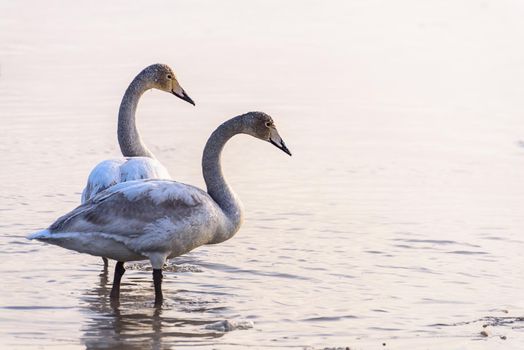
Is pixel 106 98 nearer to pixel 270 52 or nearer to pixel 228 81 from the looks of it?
pixel 228 81

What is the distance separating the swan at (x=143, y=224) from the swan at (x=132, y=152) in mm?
667

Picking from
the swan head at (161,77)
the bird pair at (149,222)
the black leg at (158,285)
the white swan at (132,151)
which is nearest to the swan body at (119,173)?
the white swan at (132,151)

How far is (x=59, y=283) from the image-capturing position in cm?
934

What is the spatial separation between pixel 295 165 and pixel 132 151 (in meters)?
2.59

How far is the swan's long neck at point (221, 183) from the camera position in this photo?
902 cm

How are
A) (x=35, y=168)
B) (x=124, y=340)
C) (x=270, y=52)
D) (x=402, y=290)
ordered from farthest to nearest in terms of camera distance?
1. (x=270, y=52)
2. (x=35, y=168)
3. (x=402, y=290)
4. (x=124, y=340)

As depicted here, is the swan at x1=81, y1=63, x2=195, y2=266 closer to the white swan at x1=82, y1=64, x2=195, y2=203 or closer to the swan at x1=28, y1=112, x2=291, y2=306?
the white swan at x1=82, y1=64, x2=195, y2=203

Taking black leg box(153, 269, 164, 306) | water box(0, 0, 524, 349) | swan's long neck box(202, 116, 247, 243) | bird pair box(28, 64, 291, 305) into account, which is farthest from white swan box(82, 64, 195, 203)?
black leg box(153, 269, 164, 306)

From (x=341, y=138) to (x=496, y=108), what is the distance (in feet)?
7.95

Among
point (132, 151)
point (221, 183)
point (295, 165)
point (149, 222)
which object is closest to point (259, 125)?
point (221, 183)

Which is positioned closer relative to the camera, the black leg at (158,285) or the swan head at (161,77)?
the black leg at (158,285)

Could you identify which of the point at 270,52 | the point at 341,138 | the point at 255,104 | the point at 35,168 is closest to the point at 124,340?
the point at 35,168

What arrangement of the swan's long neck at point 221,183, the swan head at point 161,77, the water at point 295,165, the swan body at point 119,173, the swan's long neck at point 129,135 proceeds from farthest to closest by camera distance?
the swan head at point 161,77 < the swan's long neck at point 129,135 < the swan body at point 119,173 < the swan's long neck at point 221,183 < the water at point 295,165

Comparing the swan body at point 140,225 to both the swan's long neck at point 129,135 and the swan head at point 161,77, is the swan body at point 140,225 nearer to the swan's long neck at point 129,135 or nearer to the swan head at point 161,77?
the swan's long neck at point 129,135
